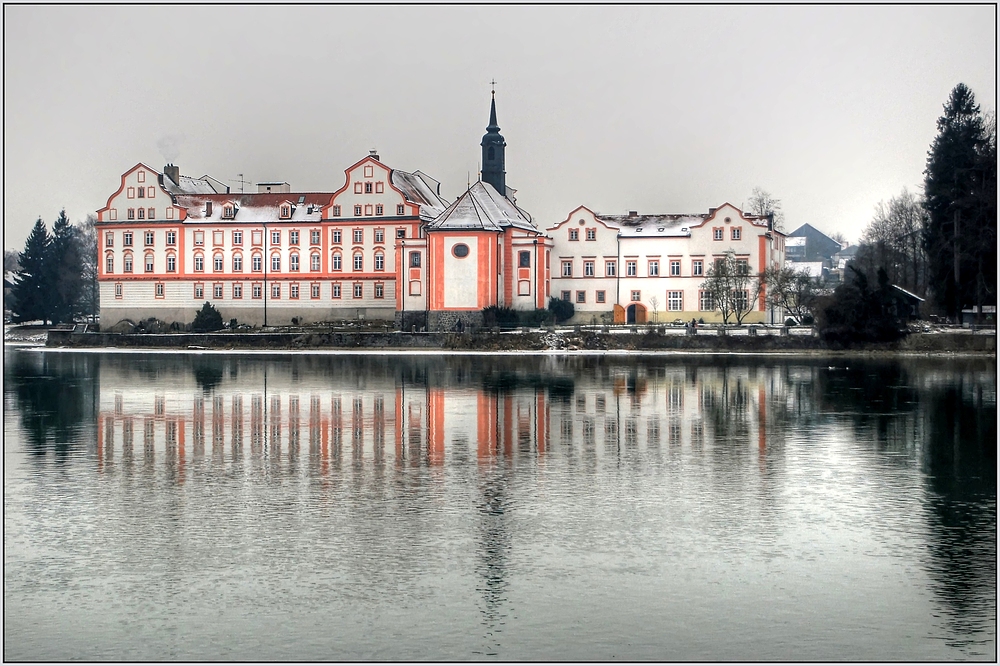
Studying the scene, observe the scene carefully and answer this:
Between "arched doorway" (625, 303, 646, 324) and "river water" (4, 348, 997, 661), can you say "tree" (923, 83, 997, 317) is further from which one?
"river water" (4, 348, 997, 661)

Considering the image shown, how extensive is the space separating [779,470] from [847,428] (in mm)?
6337

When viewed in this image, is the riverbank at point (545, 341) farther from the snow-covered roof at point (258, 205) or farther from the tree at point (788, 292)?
the snow-covered roof at point (258, 205)

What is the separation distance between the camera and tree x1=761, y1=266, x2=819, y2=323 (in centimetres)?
6844

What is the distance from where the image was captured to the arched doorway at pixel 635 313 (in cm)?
7450

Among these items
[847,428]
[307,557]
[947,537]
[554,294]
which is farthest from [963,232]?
[307,557]

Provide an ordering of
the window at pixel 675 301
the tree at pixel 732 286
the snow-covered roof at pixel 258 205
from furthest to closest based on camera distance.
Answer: the snow-covered roof at pixel 258 205, the window at pixel 675 301, the tree at pixel 732 286

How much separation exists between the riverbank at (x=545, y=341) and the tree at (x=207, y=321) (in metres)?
3.22

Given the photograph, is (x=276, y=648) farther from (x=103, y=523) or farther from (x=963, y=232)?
(x=963, y=232)

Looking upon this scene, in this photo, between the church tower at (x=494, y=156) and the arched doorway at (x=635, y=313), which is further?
the church tower at (x=494, y=156)

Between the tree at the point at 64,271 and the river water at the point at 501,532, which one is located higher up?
the tree at the point at 64,271

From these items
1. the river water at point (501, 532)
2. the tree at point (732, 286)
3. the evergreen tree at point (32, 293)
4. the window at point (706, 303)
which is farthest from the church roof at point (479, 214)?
the river water at point (501, 532)

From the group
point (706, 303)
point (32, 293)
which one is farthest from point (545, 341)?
point (32, 293)

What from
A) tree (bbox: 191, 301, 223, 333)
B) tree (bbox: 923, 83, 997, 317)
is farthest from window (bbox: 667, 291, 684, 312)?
tree (bbox: 191, 301, 223, 333)

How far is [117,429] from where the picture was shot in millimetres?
25438
